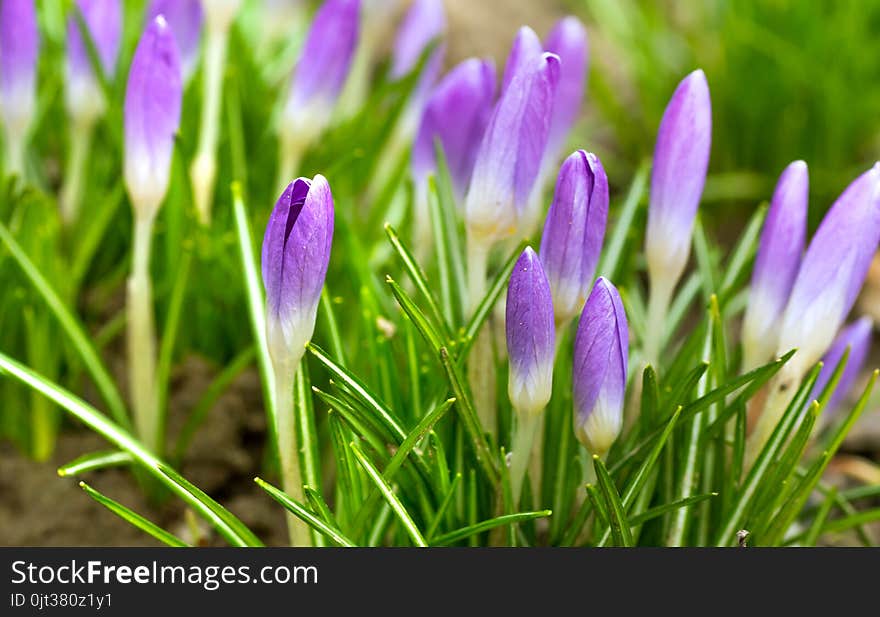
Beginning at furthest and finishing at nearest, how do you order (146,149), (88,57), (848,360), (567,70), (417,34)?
1. (417,34)
2. (88,57)
3. (567,70)
4. (848,360)
5. (146,149)

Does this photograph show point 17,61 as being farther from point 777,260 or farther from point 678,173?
point 777,260

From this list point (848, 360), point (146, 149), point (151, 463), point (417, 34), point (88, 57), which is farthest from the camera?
point (417, 34)

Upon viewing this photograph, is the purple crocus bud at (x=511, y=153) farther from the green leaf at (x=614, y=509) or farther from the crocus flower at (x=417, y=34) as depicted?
the crocus flower at (x=417, y=34)

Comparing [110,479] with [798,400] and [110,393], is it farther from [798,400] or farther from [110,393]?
[798,400]

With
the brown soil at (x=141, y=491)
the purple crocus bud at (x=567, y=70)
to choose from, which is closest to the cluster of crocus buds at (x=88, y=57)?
the brown soil at (x=141, y=491)

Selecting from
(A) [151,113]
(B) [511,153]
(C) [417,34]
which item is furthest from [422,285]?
(C) [417,34]

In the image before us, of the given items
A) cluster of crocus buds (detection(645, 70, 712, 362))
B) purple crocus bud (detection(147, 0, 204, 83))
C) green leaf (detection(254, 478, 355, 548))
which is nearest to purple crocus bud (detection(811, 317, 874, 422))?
cluster of crocus buds (detection(645, 70, 712, 362))
